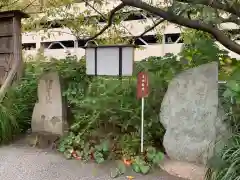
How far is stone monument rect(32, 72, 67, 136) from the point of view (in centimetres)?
492

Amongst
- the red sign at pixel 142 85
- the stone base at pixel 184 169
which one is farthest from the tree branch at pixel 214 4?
the stone base at pixel 184 169

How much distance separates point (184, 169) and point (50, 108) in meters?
2.31

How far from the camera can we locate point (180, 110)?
3.93 m

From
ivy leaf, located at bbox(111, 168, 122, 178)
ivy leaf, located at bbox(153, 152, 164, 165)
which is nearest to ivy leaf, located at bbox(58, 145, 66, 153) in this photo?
ivy leaf, located at bbox(111, 168, 122, 178)

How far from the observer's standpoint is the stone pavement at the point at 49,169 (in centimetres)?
384

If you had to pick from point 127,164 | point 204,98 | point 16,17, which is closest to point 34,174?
point 127,164

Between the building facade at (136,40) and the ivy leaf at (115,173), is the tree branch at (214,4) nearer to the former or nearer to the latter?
the ivy leaf at (115,173)

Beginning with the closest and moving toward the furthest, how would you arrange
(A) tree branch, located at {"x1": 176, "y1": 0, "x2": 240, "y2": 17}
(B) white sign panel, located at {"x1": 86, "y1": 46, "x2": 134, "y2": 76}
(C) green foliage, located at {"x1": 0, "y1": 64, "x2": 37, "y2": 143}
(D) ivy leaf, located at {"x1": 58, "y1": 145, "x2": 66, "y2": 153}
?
(A) tree branch, located at {"x1": 176, "y1": 0, "x2": 240, "y2": 17}
(B) white sign panel, located at {"x1": 86, "y1": 46, "x2": 134, "y2": 76}
(D) ivy leaf, located at {"x1": 58, "y1": 145, "x2": 66, "y2": 153}
(C) green foliage, located at {"x1": 0, "y1": 64, "x2": 37, "y2": 143}

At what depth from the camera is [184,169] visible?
3732 millimetres

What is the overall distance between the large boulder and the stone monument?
5.51ft

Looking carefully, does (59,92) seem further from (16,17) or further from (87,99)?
(16,17)

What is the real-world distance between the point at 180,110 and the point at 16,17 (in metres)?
3.52

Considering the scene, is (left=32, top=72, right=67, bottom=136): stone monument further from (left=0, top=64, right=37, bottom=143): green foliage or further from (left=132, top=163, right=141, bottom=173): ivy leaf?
(left=132, top=163, right=141, bottom=173): ivy leaf

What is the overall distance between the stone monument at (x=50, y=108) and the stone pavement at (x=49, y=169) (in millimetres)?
464
